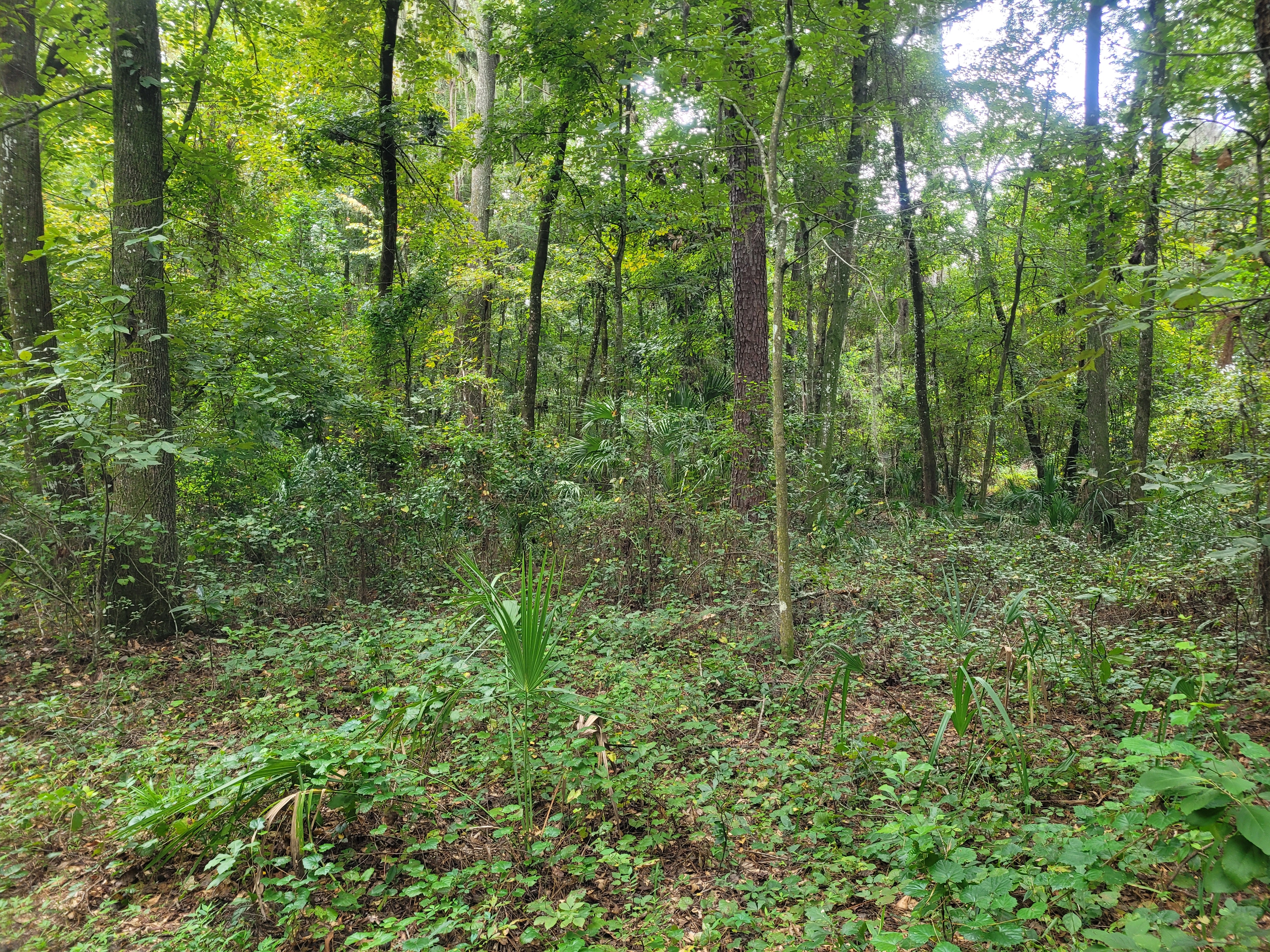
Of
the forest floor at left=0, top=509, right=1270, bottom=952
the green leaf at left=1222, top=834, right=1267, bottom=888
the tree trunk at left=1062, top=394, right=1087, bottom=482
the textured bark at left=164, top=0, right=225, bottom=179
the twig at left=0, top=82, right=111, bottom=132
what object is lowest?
the forest floor at left=0, top=509, right=1270, bottom=952

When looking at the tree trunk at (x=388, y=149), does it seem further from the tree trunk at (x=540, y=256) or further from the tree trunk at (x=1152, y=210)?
the tree trunk at (x=1152, y=210)

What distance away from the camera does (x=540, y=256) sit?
10.6 m

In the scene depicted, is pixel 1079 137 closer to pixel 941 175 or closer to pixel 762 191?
pixel 762 191

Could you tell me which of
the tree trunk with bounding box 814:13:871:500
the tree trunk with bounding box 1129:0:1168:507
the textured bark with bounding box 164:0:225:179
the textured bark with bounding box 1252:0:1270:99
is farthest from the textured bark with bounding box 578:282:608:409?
the textured bark with bounding box 1252:0:1270:99

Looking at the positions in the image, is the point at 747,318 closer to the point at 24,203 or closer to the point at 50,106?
the point at 50,106

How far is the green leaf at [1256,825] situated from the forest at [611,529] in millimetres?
41

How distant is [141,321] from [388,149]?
5.41 metres

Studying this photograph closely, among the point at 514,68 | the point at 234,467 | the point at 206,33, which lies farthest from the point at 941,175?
the point at 234,467

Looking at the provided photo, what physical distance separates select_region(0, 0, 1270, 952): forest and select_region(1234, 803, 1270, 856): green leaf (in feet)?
0.14

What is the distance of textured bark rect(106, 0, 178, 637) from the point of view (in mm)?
5289

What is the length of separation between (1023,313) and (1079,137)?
8.08 metres

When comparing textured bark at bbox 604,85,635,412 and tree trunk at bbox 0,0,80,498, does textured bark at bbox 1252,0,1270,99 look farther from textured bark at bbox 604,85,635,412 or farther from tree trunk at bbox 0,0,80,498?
tree trunk at bbox 0,0,80,498

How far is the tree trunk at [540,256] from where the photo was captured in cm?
992

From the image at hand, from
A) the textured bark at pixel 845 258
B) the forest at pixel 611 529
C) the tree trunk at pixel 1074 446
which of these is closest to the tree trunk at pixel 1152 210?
the forest at pixel 611 529
